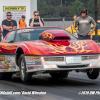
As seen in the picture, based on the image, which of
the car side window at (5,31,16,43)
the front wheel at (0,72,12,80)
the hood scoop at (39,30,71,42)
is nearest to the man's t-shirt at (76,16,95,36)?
the car side window at (5,31,16,43)

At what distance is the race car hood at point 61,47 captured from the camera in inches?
288

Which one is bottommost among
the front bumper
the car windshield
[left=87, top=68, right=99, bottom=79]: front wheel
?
[left=87, top=68, right=99, bottom=79]: front wheel

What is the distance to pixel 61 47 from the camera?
294 inches

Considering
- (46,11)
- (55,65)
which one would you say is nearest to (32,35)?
(55,65)

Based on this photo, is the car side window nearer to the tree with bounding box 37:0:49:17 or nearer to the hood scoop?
the hood scoop

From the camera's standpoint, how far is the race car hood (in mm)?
7320

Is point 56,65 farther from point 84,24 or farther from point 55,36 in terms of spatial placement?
point 84,24

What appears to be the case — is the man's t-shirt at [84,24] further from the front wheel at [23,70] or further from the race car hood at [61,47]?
the front wheel at [23,70]

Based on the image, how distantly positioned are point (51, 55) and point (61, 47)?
1.09ft

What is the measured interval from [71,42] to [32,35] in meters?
1.20

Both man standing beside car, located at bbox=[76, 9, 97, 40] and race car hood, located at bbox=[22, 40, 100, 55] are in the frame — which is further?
man standing beside car, located at bbox=[76, 9, 97, 40]

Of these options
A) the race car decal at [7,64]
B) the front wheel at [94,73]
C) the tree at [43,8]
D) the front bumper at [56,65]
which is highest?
the front bumper at [56,65]

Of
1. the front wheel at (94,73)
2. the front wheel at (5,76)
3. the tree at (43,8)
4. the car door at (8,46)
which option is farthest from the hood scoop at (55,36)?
the tree at (43,8)

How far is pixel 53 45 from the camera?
7539 millimetres
